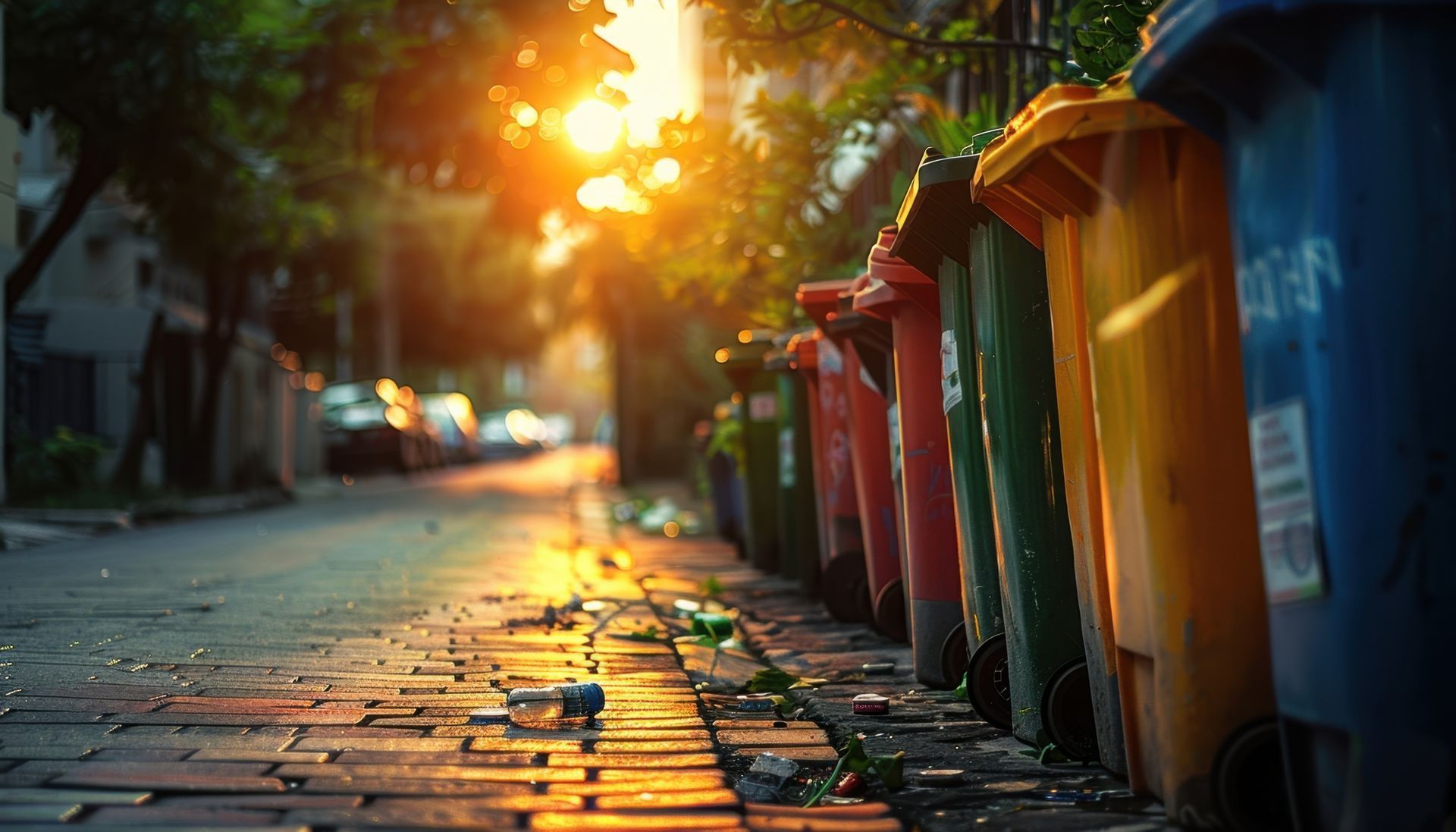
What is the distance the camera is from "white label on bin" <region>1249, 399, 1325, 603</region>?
2.63 m

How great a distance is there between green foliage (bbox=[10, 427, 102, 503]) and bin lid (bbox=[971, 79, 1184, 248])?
14.0m

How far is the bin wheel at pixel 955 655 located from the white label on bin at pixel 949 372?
0.84m

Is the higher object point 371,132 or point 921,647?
point 371,132

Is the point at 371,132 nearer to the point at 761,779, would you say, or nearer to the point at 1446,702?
the point at 761,779

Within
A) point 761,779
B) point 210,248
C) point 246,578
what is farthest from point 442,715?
point 210,248

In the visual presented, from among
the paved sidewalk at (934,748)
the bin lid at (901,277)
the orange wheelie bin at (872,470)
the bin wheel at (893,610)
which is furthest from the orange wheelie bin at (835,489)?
the bin lid at (901,277)

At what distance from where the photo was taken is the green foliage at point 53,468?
15766 millimetres

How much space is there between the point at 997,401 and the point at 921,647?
139 cm

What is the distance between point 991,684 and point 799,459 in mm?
4074

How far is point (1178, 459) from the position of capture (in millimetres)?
3047

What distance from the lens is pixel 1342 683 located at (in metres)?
2.56

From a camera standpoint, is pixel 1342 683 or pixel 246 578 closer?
pixel 1342 683

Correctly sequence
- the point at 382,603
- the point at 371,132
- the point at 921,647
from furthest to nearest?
the point at 371,132 → the point at 382,603 → the point at 921,647

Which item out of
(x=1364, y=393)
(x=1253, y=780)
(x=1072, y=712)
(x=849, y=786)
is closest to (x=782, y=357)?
(x=1072, y=712)
